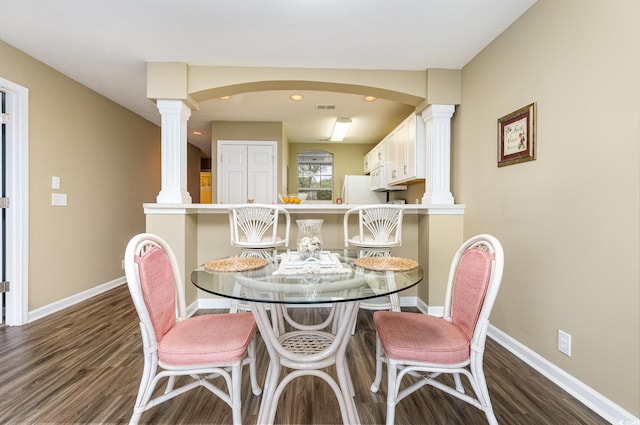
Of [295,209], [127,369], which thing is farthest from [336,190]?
Answer: [127,369]

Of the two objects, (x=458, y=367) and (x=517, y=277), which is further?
(x=517, y=277)

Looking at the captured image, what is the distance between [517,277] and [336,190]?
4.56 metres

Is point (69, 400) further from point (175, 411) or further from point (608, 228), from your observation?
point (608, 228)

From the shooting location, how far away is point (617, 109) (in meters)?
1.41

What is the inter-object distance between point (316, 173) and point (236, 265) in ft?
16.6

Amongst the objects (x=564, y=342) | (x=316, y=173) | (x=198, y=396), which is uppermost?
(x=316, y=173)

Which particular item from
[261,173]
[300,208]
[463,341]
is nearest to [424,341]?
[463,341]

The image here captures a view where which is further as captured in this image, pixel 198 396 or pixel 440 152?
pixel 440 152

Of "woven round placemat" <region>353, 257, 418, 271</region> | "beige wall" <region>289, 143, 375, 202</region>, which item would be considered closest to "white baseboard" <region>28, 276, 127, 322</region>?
"woven round placemat" <region>353, 257, 418, 271</region>

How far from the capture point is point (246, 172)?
4.98 meters

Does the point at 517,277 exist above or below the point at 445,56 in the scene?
below

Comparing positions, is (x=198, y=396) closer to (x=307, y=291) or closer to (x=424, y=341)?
(x=307, y=291)

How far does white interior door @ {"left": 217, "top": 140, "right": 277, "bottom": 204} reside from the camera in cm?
491

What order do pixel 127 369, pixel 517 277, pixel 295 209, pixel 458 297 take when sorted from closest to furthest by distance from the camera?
pixel 458 297 < pixel 127 369 < pixel 517 277 < pixel 295 209
